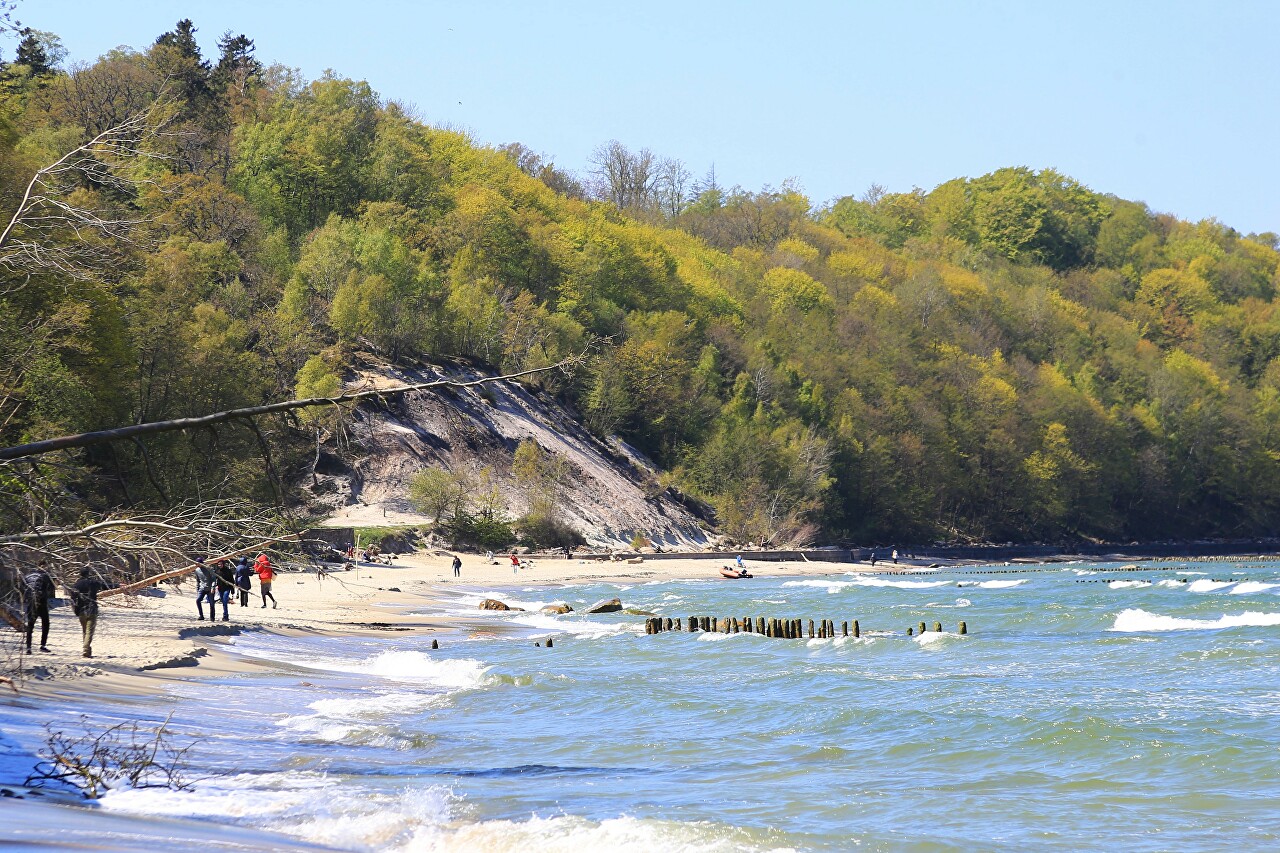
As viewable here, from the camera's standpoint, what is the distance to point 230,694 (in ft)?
58.3

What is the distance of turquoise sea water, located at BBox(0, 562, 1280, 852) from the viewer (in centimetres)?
1196

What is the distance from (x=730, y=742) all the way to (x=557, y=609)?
21690 millimetres

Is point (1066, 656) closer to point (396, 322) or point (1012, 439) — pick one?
point (396, 322)

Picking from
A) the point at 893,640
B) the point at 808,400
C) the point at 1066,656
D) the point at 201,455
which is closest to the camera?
the point at 1066,656

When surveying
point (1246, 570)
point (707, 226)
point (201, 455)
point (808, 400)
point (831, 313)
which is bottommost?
point (1246, 570)

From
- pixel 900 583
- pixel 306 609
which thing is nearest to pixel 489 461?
pixel 900 583

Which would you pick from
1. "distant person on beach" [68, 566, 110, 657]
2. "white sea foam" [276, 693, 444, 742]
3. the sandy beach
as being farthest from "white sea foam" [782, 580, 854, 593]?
"distant person on beach" [68, 566, 110, 657]

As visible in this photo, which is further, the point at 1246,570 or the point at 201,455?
the point at 1246,570

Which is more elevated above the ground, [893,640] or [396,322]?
[396,322]

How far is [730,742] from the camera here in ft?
56.4

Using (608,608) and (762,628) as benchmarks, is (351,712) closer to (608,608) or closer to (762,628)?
(762,628)

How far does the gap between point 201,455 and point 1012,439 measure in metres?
84.7

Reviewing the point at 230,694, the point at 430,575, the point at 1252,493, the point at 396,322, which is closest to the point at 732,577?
the point at 430,575

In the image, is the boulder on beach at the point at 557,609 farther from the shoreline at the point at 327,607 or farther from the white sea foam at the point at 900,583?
the white sea foam at the point at 900,583
